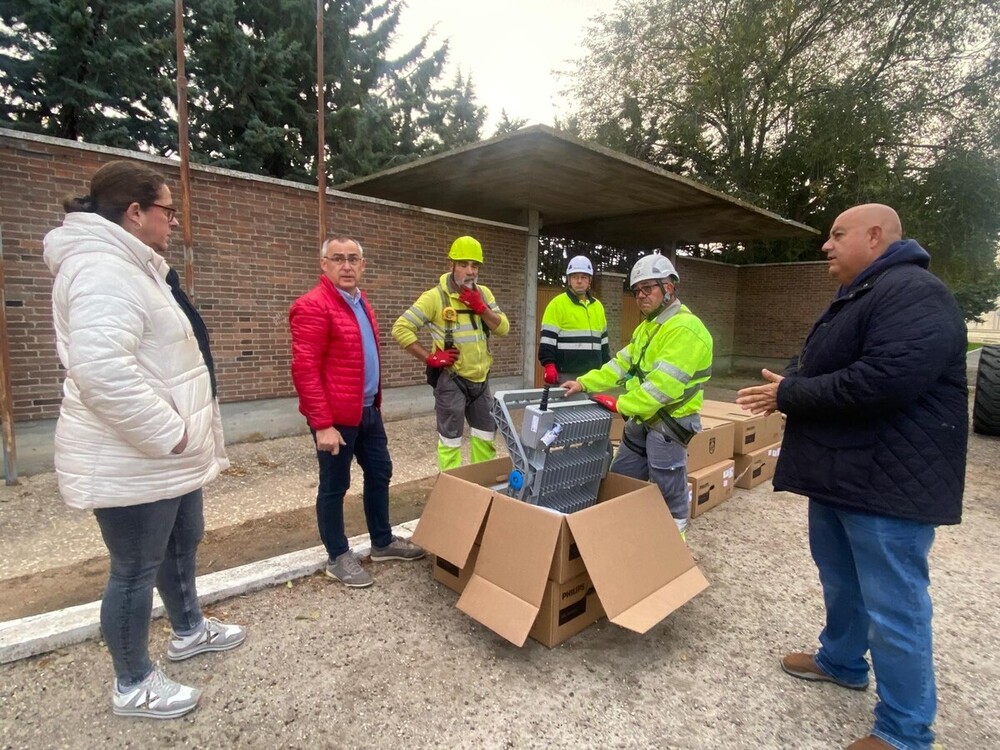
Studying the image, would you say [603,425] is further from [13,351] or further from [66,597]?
[13,351]

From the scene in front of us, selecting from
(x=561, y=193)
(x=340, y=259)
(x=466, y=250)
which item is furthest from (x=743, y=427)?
(x=561, y=193)

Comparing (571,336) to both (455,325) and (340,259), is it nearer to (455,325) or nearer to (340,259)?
(455,325)

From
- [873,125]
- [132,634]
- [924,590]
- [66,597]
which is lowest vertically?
[66,597]

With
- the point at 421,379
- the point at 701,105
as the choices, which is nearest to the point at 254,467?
the point at 421,379

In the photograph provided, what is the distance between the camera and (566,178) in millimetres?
7027

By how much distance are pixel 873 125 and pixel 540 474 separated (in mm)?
15067

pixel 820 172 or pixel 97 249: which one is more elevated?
pixel 820 172

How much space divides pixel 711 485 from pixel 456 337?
7.70ft

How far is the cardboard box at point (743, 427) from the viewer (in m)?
4.87

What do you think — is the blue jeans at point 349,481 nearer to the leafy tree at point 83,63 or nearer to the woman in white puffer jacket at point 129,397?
the woman in white puffer jacket at point 129,397

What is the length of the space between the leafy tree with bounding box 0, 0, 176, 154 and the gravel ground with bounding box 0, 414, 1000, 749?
10.2m

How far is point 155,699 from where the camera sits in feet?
6.59

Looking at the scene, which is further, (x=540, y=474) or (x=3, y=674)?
(x=540, y=474)

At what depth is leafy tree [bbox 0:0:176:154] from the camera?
28.5 feet
